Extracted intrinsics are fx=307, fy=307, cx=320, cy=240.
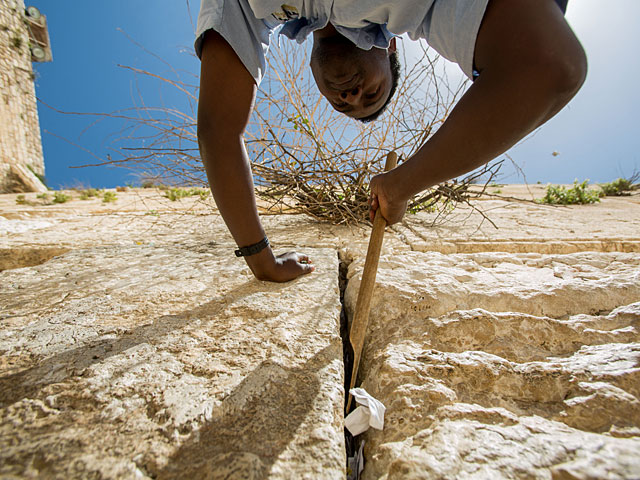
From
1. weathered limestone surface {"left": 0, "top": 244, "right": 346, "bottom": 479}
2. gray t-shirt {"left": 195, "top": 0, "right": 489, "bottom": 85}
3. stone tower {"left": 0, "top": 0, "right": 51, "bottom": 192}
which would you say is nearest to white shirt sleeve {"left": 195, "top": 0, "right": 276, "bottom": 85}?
gray t-shirt {"left": 195, "top": 0, "right": 489, "bottom": 85}

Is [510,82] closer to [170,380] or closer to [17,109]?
[170,380]

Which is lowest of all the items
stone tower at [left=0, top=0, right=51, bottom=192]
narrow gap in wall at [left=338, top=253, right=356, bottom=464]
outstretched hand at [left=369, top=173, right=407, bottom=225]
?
narrow gap in wall at [left=338, top=253, right=356, bottom=464]

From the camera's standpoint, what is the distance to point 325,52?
958 mm

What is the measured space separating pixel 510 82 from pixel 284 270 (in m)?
0.76

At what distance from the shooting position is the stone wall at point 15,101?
315 inches

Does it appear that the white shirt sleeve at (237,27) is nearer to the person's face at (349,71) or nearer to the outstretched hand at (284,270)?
the person's face at (349,71)

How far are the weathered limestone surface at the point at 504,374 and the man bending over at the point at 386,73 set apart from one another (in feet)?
0.99

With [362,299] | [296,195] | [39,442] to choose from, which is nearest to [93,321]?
[39,442]

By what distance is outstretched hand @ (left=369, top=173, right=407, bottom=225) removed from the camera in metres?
0.77

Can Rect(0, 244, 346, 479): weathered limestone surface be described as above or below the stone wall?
below

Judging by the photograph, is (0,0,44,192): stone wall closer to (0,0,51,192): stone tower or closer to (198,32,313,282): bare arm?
(0,0,51,192): stone tower

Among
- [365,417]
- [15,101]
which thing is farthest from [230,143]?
[15,101]

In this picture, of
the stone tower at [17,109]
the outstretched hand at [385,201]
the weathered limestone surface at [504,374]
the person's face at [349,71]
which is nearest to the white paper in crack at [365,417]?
the weathered limestone surface at [504,374]

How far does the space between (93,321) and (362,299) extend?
25.6 inches
